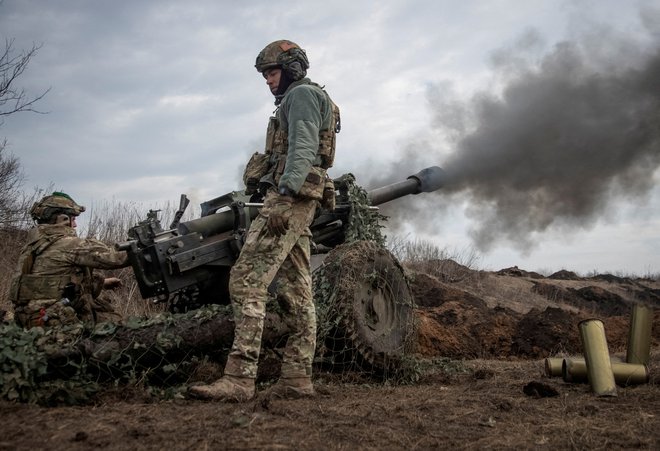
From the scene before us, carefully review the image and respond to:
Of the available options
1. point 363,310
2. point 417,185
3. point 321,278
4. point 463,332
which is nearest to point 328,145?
point 321,278

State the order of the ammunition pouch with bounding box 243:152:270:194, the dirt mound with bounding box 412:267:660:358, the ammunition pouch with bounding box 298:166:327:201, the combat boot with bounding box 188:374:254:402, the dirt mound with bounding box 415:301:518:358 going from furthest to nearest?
the dirt mound with bounding box 412:267:660:358
the dirt mound with bounding box 415:301:518:358
the ammunition pouch with bounding box 243:152:270:194
the ammunition pouch with bounding box 298:166:327:201
the combat boot with bounding box 188:374:254:402

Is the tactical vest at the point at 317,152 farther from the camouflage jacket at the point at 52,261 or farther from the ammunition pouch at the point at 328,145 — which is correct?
the camouflage jacket at the point at 52,261

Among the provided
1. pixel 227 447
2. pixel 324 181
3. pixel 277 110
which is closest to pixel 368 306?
pixel 324 181

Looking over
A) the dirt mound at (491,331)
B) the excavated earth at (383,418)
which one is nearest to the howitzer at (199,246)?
the excavated earth at (383,418)

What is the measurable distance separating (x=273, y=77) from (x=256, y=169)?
0.68 m

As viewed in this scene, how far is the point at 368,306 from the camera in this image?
5.84 metres

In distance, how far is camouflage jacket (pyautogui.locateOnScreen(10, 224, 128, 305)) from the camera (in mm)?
5738

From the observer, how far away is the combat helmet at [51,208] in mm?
6004

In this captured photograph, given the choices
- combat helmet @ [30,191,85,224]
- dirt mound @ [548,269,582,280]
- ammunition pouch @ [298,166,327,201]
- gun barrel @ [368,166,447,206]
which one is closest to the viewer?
ammunition pouch @ [298,166,327,201]

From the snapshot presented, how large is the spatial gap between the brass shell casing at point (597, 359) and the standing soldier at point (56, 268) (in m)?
3.68

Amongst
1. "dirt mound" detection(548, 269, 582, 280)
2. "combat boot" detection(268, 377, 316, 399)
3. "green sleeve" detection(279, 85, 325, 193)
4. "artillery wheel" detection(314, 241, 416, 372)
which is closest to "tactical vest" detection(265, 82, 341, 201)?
"green sleeve" detection(279, 85, 325, 193)

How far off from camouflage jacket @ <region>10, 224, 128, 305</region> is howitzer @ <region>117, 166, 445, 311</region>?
25.1 inches

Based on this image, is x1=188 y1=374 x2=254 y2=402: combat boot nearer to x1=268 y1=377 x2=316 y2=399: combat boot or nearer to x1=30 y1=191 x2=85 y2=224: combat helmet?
x1=268 y1=377 x2=316 y2=399: combat boot

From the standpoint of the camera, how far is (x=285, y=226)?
14.6 feet
